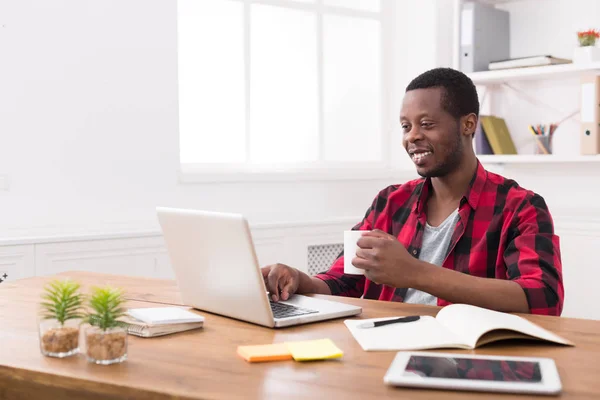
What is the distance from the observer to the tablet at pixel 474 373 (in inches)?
41.9

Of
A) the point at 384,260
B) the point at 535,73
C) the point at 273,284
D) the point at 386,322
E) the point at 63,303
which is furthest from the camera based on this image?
the point at 535,73


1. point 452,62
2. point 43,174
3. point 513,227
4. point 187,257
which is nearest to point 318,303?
point 187,257

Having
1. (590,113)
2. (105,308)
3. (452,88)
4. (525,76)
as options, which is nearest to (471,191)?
(452,88)

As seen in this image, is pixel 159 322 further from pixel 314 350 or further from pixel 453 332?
pixel 453 332

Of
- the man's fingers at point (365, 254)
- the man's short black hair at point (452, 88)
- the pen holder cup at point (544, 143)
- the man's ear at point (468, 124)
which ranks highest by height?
the man's short black hair at point (452, 88)

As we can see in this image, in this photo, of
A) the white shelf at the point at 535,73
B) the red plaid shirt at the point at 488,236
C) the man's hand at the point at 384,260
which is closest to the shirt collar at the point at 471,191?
the red plaid shirt at the point at 488,236

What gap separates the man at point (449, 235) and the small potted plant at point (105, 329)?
56cm

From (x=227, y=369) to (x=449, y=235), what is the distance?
3.08 feet

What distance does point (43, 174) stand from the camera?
10.7 feet

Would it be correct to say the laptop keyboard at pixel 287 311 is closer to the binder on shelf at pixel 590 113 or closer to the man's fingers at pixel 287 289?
the man's fingers at pixel 287 289

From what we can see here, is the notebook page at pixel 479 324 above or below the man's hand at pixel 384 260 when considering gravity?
below

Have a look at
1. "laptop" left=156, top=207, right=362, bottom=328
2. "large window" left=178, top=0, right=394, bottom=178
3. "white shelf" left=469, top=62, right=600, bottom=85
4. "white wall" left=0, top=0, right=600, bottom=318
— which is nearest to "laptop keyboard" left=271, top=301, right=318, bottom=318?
"laptop" left=156, top=207, right=362, bottom=328

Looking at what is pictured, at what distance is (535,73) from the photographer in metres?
3.62

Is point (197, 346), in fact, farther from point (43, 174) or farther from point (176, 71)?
point (176, 71)
